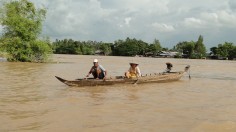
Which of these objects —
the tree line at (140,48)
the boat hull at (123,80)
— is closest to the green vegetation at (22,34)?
the boat hull at (123,80)

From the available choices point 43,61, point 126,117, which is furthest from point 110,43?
point 126,117

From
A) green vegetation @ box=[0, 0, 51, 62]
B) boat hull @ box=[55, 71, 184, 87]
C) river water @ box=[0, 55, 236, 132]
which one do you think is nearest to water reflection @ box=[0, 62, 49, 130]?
river water @ box=[0, 55, 236, 132]

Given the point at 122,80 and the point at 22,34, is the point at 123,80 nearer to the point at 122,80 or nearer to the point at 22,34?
the point at 122,80

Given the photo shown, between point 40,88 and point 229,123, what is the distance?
28.1 ft

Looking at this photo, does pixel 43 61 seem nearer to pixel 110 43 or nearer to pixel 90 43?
pixel 110 43

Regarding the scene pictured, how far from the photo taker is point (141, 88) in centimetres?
1562

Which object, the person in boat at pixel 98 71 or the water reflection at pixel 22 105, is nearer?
the water reflection at pixel 22 105

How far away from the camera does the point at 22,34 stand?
112ft

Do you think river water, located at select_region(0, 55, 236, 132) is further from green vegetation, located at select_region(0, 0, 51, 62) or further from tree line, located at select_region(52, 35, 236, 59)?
tree line, located at select_region(52, 35, 236, 59)

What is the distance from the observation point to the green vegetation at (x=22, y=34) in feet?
111

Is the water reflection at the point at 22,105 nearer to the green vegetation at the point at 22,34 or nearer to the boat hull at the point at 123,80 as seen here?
the boat hull at the point at 123,80

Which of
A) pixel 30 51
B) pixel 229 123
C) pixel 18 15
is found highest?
pixel 18 15

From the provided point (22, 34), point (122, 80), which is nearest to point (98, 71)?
point (122, 80)

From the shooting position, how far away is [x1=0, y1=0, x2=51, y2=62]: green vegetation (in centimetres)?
3384
